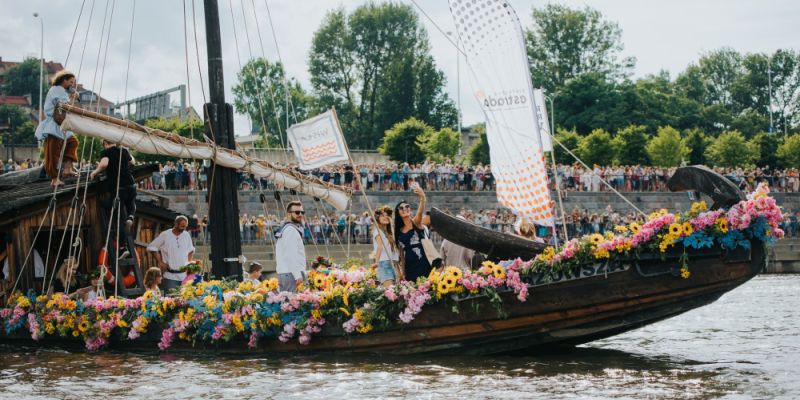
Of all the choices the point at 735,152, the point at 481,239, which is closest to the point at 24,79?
the point at 735,152

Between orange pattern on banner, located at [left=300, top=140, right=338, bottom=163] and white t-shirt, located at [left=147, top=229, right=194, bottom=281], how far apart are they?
2098 millimetres

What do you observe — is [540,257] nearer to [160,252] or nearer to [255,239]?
[160,252]

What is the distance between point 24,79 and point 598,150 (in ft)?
222

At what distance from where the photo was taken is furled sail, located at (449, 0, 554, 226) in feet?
45.8

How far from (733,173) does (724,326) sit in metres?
31.4

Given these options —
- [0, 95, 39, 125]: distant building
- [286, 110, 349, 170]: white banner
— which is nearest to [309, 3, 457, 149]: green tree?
[0, 95, 39, 125]: distant building

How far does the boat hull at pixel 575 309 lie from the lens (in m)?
12.1

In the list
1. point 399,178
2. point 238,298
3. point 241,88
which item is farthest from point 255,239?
point 241,88

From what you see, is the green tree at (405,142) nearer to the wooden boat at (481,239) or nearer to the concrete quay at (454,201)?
the concrete quay at (454,201)

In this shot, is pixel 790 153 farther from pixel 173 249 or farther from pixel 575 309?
pixel 575 309

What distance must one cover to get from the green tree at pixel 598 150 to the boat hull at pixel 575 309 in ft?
149

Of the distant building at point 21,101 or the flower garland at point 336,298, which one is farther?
the distant building at point 21,101

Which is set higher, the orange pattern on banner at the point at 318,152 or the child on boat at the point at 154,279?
the orange pattern on banner at the point at 318,152

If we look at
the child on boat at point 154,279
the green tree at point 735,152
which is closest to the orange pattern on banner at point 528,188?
the child on boat at point 154,279
